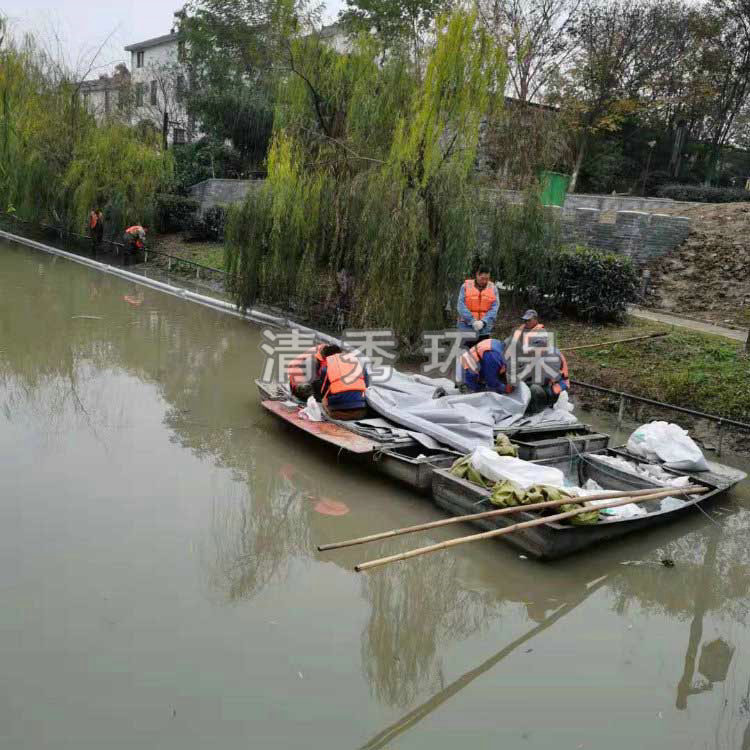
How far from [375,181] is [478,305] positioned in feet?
8.15

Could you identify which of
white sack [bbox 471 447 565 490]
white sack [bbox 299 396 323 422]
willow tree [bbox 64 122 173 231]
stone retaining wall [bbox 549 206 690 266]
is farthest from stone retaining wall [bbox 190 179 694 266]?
white sack [bbox 471 447 565 490]

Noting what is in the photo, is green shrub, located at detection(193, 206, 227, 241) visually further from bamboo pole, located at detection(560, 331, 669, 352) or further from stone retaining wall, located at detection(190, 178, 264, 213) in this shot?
bamboo pole, located at detection(560, 331, 669, 352)

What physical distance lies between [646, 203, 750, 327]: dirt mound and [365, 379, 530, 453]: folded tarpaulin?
19.0 ft

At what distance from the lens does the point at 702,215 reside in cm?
1462

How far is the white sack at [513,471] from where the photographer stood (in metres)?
5.71

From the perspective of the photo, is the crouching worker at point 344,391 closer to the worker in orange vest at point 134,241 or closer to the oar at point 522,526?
the oar at point 522,526

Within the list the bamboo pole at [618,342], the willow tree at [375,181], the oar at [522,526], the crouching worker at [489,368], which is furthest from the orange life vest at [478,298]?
the oar at [522,526]

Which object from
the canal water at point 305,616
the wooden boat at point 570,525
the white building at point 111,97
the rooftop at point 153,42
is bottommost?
the canal water at point 305,616

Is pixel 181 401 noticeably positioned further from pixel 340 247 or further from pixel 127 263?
pixel 127 263

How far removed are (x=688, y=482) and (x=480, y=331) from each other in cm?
396

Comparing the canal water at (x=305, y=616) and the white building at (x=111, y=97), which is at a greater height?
the white building at (x=111, y=97)

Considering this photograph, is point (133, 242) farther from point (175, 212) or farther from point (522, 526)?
point (522, 526)

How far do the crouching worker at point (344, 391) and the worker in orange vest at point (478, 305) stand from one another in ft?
8.88

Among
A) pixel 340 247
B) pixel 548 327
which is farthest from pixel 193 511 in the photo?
pixel 548 327
